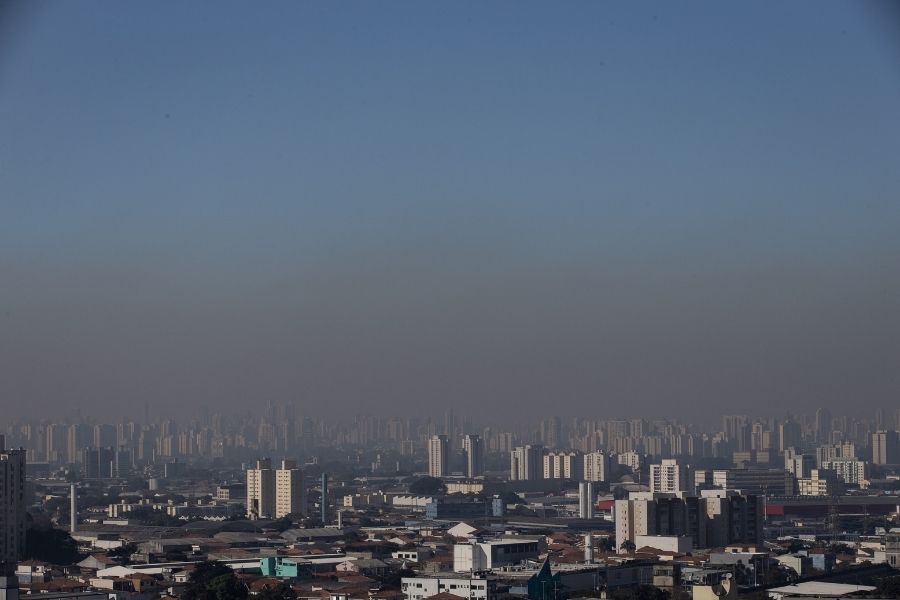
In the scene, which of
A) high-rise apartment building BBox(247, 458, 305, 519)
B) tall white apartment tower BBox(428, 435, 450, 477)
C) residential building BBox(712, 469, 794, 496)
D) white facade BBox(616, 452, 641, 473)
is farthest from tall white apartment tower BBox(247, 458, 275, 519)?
tall white apartment tower BBox(428, 435, 450, 477)

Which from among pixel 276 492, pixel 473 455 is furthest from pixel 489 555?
pixel 473 455

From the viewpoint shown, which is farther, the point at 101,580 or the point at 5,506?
the point at 5,506

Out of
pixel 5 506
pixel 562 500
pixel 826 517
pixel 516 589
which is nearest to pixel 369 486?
pixel 562 500

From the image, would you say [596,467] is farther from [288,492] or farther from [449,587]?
[449,587]

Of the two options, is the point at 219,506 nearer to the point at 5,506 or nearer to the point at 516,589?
the point at 5,506

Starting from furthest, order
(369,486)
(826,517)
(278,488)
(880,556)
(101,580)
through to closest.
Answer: (369,486) → (278,488) → (826,517) → (880,556) → (101,580)

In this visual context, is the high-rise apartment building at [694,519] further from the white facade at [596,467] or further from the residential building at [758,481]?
the white facade at [596,467]

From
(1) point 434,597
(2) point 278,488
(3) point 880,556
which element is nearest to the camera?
(1) point 434,597
